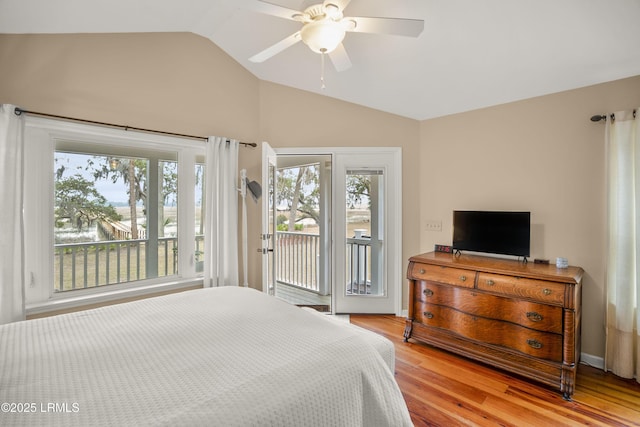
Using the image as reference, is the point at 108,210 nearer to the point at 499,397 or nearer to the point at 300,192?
the point at 300,192

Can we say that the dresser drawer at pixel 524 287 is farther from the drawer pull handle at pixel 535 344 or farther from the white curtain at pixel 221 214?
the white curtain at pixel 221 214

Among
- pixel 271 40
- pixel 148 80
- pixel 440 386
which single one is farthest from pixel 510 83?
pixel 148 80

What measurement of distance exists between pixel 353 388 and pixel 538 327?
1829 mm

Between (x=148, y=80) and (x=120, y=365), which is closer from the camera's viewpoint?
(x=120, y=365)

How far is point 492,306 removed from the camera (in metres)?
2.46

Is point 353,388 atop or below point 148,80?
below

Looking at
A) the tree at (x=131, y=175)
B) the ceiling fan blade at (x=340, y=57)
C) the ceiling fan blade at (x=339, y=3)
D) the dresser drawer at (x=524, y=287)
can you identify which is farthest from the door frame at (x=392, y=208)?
the ceiling fan blade at (x=339, y=3)

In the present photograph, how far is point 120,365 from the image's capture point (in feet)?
3.77

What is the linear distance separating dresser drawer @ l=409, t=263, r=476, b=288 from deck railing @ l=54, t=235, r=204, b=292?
92.7 inches

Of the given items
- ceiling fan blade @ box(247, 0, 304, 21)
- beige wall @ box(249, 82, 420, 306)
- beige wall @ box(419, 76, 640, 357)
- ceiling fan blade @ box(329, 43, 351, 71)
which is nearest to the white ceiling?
ceiling fan blade @ box(247, 0, 304, 21)

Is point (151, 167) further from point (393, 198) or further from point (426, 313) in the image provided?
point (426, 313)

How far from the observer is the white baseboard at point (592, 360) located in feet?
8.14

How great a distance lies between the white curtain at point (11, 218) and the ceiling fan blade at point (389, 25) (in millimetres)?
2249

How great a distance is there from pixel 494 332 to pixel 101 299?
320 centimetres
